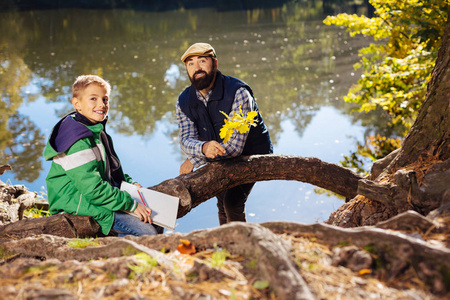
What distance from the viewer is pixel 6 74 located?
15.0m

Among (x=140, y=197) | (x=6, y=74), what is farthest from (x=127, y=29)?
(x=140, y=197)

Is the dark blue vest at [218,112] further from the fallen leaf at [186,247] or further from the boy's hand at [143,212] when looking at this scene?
the fallen leaf at [186,247]

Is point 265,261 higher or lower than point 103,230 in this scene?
lower

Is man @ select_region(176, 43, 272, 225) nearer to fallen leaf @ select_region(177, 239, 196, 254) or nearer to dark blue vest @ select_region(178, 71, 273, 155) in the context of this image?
dark blue vest @ select_region(178, 71, 273, 155)

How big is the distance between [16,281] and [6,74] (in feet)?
48.1

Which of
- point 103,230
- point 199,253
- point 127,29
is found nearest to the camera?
point 199,253

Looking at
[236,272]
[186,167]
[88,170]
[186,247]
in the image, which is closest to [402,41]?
[186,167]

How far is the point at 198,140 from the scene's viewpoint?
4508 mm

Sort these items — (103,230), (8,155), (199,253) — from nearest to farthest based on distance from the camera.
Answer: (199,253) < (103,230) < (8,155)

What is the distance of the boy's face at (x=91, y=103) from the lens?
3607mm

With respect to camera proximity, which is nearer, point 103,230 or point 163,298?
point 163,298

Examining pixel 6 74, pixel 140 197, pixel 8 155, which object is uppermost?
pixel 6 74

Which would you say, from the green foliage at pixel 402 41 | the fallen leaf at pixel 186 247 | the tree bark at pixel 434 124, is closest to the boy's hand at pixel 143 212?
the fallen leaf at pixel 186 247

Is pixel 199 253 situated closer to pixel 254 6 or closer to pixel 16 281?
pixel 16 281
